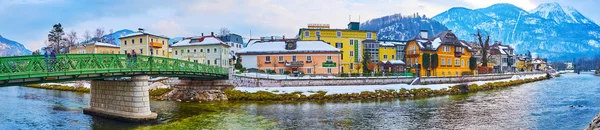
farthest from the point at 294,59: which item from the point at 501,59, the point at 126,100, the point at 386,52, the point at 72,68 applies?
the point at 501,59

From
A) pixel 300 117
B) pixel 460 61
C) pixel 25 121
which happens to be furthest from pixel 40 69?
pixel 460 61

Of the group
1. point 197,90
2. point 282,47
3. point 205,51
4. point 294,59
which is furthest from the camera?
point 205,51

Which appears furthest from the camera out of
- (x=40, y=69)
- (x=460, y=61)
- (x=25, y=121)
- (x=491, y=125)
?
(x=460, y=61)

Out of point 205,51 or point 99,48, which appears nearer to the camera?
point 205,51

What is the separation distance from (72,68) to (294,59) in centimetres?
4285

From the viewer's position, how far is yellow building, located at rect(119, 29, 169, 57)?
7656cm

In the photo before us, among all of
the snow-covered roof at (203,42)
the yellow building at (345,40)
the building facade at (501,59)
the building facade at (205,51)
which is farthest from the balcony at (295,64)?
the building facade at (501,59)

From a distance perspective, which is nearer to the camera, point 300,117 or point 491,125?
point 491,125

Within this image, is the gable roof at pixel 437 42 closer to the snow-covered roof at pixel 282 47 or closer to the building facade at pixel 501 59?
the snow-covered roof at pixel 282 47

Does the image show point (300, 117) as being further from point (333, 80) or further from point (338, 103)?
point (333, 80)

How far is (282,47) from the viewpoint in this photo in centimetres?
6800

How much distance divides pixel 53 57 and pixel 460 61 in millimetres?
68756

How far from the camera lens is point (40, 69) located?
75.5 ft

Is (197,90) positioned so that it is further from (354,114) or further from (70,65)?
(70,65)
